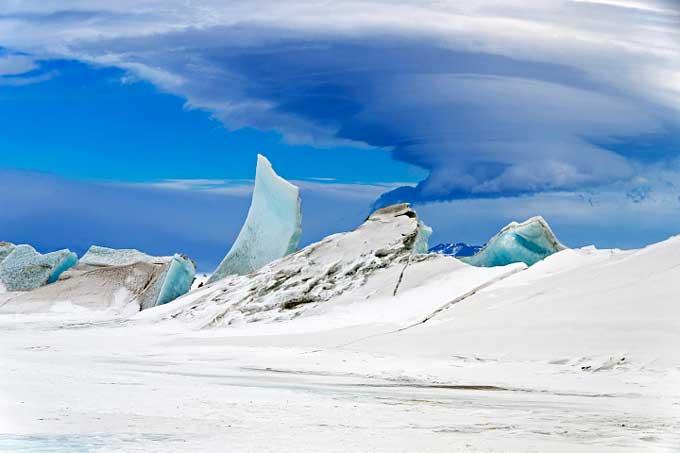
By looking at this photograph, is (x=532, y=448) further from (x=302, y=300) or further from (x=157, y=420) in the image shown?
(x=302, y=300)

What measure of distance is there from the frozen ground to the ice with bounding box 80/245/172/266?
11.1m

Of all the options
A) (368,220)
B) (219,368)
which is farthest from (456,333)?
(368,220)

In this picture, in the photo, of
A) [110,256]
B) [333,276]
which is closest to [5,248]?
[110,256]

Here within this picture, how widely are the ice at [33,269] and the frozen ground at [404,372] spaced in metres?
10.1

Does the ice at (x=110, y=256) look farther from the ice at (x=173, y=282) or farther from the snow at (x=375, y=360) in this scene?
the snow at (x=375, y=360)

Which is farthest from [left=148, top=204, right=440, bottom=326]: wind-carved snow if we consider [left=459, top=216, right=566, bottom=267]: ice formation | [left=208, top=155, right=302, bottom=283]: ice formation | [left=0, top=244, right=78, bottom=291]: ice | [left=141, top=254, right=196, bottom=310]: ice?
[left=0, top=244, right=78, bottom=291]: ice

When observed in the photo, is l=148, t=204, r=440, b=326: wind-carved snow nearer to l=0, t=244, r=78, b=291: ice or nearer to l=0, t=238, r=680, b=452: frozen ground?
l=0, t=238, r=680, b=452: frozen ground

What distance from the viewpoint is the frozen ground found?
A: 649 centimetres

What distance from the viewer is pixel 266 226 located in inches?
995

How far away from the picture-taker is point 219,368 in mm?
12539

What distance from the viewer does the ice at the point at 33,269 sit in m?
30.5

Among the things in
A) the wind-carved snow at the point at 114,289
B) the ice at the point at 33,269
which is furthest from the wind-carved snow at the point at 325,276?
the ice at the point at 33,269

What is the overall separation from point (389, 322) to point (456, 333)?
8.82 feet

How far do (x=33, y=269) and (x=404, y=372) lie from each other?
22.2 meters
